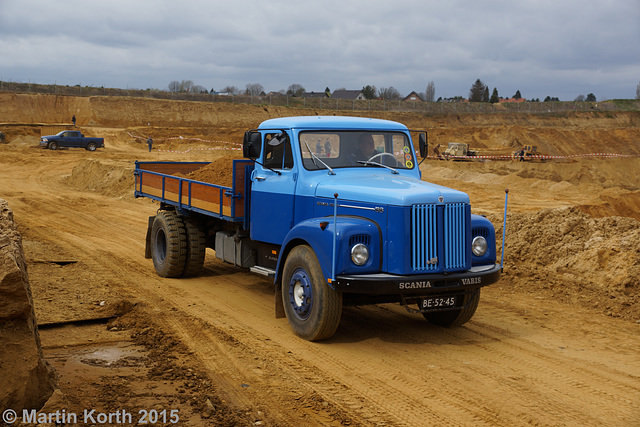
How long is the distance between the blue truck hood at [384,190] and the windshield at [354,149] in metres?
0.30

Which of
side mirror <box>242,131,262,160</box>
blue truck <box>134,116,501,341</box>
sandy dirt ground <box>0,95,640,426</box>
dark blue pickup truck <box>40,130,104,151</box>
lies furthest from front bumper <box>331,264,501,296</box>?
dark blue pickup truck <box>40,130,104,151</box>

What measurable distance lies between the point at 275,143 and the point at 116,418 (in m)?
4.16

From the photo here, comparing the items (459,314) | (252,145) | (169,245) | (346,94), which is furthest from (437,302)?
(346,94)

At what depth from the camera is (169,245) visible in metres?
10.1

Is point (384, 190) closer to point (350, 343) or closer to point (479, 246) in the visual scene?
point (479, 246)

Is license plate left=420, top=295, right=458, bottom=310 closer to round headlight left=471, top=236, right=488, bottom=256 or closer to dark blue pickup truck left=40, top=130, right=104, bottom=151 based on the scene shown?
round headlight left=471, top=236, right=488, bottom=256

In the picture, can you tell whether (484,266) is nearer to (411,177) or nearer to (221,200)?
→ (411,177)

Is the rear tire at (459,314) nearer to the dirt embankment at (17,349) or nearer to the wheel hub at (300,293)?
the wheel hub at (300,293)

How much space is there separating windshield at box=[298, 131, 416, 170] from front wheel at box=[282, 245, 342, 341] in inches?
55.8

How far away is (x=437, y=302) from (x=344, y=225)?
4.61 feet

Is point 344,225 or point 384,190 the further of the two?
point 384,190

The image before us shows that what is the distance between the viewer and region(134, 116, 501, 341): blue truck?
655 centimetres

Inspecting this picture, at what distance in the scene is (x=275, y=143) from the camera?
796cm

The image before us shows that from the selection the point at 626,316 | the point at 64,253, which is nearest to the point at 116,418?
the point at 626,316
